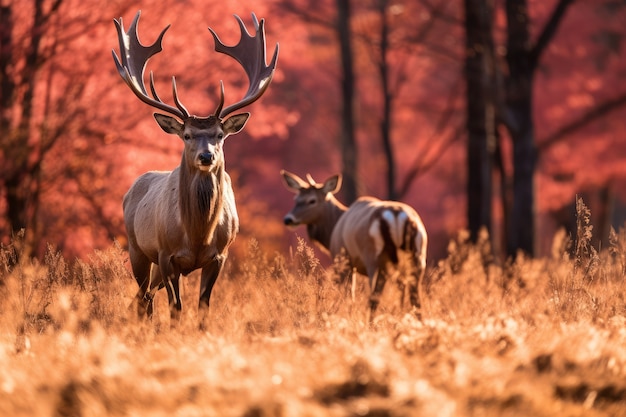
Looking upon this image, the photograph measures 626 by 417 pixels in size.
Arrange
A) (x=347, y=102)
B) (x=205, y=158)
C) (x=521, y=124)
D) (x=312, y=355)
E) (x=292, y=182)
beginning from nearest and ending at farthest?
(x=312, y=355) < (x=205, y=158) < (x=292, y=182) < (x=521, y=124) < (x=347, y=102)

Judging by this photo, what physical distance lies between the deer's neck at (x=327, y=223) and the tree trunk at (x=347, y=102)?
823 cm

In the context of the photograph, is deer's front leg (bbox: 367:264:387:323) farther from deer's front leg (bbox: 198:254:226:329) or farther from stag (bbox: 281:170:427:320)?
deer's front leg (bbox: 198:254:226:329)

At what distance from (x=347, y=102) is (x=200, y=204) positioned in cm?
1316

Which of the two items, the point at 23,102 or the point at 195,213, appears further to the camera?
the point at 23,102

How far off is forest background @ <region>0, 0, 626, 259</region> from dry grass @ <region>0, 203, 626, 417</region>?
2.69 m

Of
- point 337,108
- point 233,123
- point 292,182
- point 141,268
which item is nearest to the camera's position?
point 233,123

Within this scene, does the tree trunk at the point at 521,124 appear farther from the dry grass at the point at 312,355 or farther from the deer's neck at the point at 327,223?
the dry grass at the point at 312,355

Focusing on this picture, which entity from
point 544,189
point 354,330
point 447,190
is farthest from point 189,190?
point 447,190

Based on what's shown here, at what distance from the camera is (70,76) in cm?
1412

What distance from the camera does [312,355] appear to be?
5684mm

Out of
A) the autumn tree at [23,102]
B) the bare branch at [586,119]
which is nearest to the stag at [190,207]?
the autumn tree at [23,102]

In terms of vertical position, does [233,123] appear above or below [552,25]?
below

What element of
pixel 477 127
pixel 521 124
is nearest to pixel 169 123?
pixel 521 124

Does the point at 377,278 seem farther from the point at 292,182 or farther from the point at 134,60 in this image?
the point at 134,60
